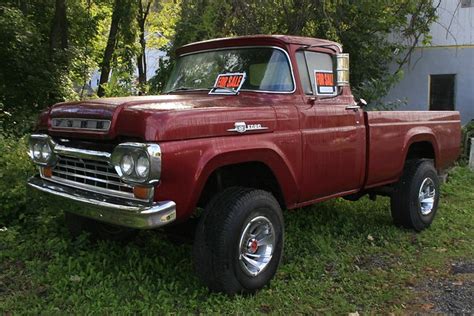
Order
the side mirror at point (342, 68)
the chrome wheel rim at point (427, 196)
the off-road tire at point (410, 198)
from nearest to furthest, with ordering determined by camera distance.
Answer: the side mirror at point (342, 68) → the off-road tire at point (410, 198) → the chrome wheel rim at point (427, 196)

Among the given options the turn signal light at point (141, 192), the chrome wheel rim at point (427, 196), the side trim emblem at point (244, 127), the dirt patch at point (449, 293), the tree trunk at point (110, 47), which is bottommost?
the dirt patch at point (449, 293)

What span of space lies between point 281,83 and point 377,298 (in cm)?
192

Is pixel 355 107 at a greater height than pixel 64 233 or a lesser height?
greater

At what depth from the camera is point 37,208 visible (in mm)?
5395

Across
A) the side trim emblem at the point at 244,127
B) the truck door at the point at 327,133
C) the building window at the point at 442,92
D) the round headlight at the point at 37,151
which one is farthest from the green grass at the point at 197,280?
the building window at the point at 442,92

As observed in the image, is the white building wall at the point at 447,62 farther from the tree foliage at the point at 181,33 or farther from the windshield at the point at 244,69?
the windshield at the point at 244,69

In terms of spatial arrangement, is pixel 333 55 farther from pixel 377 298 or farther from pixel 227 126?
pixel 377 298

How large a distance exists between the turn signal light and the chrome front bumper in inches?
1.9

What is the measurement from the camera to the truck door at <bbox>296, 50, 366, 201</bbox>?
4.52 m

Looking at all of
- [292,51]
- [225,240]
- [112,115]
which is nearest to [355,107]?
[292,51]

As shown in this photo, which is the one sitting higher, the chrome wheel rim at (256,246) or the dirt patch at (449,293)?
the chrome wheel rim at (256,246)

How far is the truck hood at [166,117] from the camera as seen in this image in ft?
11.3

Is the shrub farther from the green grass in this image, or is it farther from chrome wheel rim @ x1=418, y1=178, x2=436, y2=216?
chrome wheel rim @ x1=418, y1=178, x2=436, y2=216

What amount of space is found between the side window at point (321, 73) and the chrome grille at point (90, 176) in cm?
206
